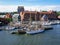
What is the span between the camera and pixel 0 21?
2566cm

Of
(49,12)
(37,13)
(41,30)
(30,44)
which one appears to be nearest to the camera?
(30,44)

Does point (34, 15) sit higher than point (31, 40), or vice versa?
point (31, 40)

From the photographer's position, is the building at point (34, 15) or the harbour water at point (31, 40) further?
the building at point (34, 15)

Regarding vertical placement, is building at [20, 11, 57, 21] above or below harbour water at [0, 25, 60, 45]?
below

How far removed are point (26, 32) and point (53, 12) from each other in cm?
2005

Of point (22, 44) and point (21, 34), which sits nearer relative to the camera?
point (22, 44)

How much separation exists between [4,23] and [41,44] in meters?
15.9

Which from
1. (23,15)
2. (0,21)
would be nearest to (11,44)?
(0,21)

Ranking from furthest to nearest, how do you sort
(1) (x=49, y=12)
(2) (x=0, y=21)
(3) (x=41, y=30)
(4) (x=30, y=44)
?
(1) (x=49, y=12) < (2) (x=0, y=21) < (3) (x=41, y=30) < (4) (x=30, y=44)

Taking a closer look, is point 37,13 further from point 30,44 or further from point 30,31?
point 30,44

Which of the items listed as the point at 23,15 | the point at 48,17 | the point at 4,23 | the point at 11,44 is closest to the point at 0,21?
the point at 4,23

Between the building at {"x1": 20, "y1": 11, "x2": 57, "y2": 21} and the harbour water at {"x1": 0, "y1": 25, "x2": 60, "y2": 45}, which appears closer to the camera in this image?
the harbour water at {"x1": 0, "y1": 25, "x2": 60, "y2": 45}

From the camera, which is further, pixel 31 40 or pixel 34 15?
pixel 34 15

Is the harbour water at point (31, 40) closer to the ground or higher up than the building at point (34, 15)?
higher up
